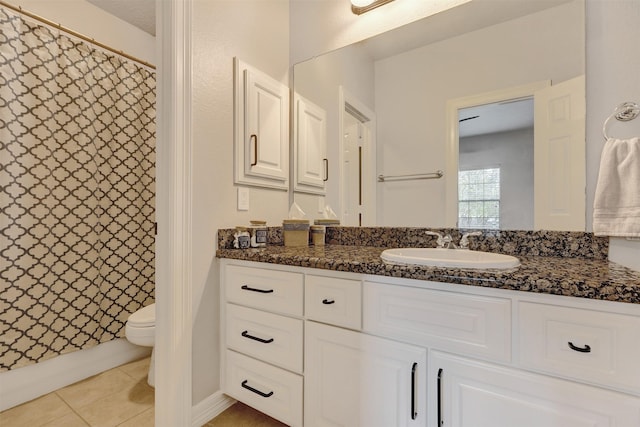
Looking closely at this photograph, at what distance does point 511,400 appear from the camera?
32.6 inches

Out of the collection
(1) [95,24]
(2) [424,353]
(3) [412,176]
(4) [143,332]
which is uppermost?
(1) [95,24]

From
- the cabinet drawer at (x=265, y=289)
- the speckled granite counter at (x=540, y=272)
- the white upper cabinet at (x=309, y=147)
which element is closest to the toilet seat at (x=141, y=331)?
the cabinet drawer at (x=265, y=289)

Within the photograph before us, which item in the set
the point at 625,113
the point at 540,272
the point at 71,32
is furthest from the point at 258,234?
the point at 71,32

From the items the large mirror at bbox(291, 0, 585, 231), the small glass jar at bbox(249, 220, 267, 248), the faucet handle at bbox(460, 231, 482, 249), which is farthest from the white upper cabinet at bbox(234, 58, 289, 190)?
the faucet handle at bbox(460, 231, 482, 249)

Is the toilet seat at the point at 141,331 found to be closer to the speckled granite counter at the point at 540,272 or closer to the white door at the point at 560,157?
the speckled granite counter at the point at 540,272

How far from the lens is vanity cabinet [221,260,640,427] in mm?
740

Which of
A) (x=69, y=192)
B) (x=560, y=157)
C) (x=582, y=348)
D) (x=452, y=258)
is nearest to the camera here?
(x=582, y=348)

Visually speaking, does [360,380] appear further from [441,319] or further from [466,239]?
[466,239]

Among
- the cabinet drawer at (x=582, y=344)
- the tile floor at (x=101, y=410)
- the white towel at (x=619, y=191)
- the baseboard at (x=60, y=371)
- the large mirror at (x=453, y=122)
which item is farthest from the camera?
the baseboard at (x=60, y=371)

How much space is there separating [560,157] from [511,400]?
95 cm

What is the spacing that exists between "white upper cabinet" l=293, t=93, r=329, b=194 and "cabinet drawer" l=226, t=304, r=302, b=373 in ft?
2.82

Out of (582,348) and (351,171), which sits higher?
(351,171)

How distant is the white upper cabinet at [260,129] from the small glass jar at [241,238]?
0.26m

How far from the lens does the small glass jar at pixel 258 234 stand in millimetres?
1562
